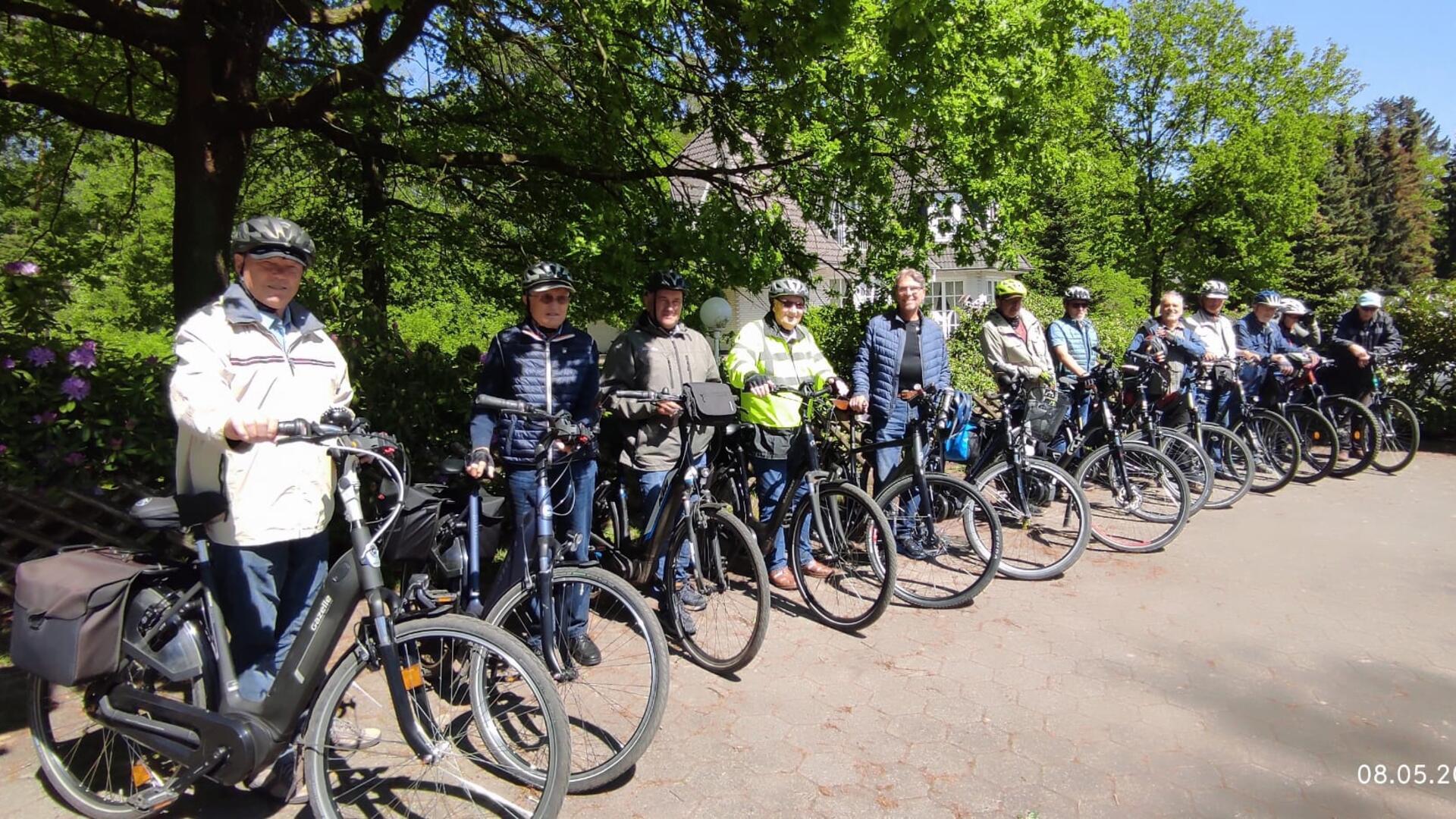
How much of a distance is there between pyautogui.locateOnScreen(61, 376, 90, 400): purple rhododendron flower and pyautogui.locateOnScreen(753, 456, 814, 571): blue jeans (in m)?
3.51

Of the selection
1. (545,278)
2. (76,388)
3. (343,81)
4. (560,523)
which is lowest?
(560,523)

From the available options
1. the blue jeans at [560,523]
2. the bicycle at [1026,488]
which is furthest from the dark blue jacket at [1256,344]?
the blue jeans at [560,523]

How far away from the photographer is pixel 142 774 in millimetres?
2789

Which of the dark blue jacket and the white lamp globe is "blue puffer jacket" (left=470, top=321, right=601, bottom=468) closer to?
the white lamp globe

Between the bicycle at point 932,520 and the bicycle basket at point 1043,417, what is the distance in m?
0.79

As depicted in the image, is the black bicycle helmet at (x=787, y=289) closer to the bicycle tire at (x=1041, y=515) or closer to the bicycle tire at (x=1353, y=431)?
the bicycle tire at (x=1041, y=515)

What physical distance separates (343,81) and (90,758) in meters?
4.04

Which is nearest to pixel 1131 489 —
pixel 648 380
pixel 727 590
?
pixel 727 590

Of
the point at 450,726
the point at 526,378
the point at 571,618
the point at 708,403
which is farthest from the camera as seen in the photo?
the point at 708,403

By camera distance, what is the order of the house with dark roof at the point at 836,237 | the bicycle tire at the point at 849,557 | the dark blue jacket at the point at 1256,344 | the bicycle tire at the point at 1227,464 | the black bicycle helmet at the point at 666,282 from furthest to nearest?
the dark blue jacket at the point at 1256,344, the bicycle tire at the point at 1227,464, the house with dark roof at the point at 836,237, the black bicycle helmet at the point at 666,282, the bicycle tire at the point at 849,557

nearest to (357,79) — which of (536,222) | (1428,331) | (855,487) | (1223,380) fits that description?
(536,222)

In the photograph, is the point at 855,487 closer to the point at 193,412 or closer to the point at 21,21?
the point at 193,412

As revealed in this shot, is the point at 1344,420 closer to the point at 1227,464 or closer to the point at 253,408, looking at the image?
the point at 1227,464

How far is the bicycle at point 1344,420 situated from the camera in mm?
8156
